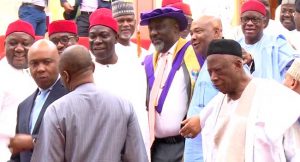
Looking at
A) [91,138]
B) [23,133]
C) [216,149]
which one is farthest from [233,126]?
[23,133]

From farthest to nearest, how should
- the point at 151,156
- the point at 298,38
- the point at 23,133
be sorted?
the point at 298,38, the point at 151,156, the point at 23,133

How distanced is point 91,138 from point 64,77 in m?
0.49

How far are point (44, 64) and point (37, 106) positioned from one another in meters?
0.35

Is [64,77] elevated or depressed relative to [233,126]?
elevated

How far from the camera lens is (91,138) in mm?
4875

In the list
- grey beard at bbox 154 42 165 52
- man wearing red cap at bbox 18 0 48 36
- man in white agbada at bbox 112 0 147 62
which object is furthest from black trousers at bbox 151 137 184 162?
man wearing red cap at bbox 18 0 48 36

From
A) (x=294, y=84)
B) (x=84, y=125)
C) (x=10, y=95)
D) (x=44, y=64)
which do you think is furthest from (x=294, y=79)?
(x=10, y=95)

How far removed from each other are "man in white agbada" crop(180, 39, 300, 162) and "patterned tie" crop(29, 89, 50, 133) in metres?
1.33

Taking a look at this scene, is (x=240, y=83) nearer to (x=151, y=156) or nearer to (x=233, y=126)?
(x=233, y=126)

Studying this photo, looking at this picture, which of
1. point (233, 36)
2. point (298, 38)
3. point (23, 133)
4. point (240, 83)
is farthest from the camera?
point (233, 36)

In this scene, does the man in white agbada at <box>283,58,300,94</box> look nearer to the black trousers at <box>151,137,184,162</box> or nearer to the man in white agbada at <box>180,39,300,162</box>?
the man in white agbada at <box>180,39,300,162</box>

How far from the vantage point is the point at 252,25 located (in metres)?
7.80

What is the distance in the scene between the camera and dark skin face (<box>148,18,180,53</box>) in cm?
698

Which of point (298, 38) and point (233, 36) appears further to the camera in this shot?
point (233, 36)
